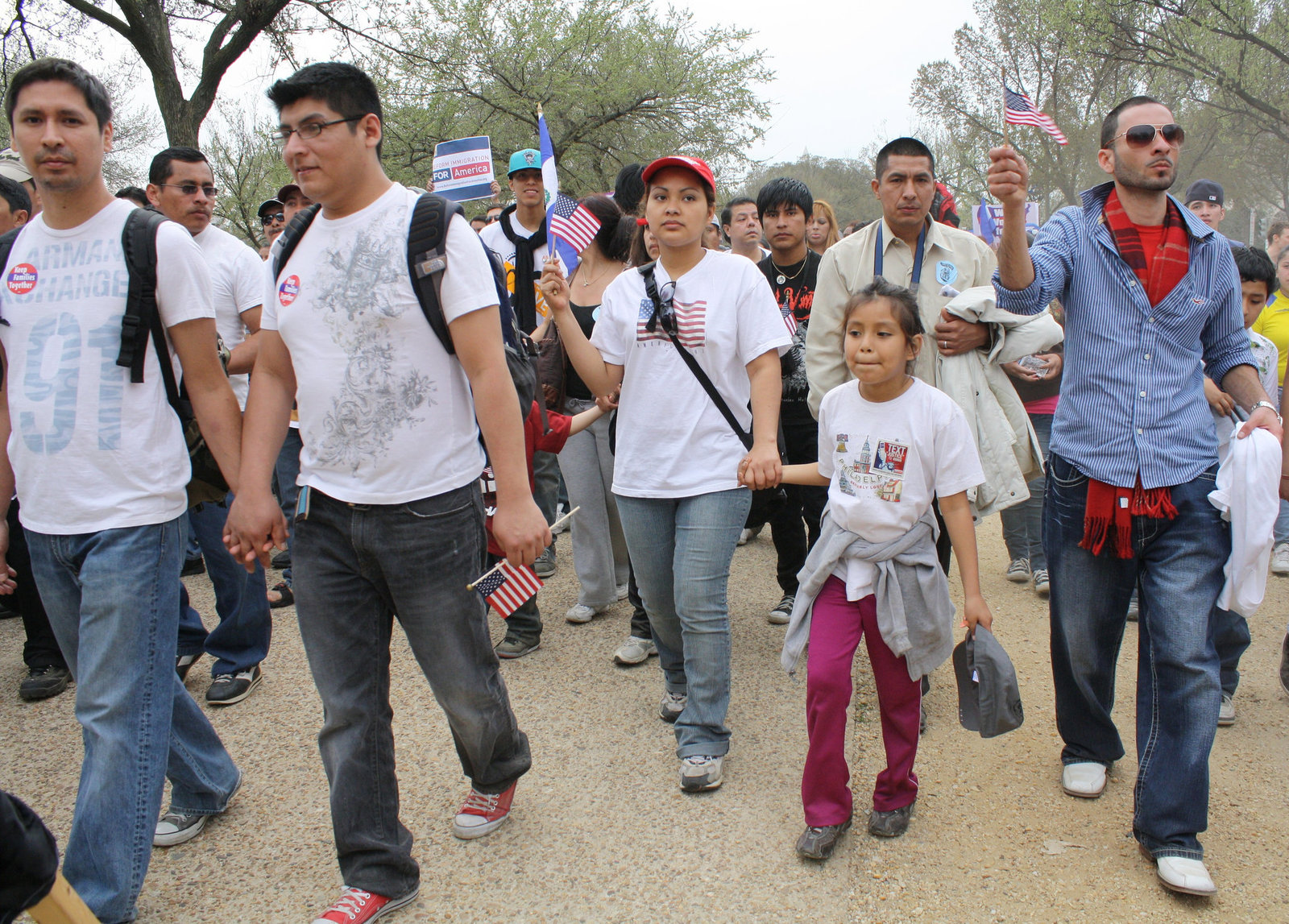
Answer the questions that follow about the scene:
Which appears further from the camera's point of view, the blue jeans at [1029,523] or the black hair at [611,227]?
the blue jeans at [1029,523]

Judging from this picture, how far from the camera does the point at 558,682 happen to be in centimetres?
441

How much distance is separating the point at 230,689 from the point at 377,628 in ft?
6.52

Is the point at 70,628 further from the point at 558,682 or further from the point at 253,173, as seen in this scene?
the point at 253,173

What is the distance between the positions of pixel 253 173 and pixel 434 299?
19.9m

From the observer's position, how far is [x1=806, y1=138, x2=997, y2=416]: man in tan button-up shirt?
148 inches

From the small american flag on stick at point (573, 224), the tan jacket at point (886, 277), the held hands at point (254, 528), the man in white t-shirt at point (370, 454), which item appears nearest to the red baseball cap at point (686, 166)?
the small american flag on stick at point (573, 224)

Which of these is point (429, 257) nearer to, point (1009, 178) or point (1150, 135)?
point (1009, 178)

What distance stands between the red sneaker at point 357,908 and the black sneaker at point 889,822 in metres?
1.47

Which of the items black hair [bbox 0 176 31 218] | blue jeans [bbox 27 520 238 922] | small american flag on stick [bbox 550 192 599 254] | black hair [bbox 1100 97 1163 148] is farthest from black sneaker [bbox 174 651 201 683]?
black hair [bbox 1100 97 1163 148]

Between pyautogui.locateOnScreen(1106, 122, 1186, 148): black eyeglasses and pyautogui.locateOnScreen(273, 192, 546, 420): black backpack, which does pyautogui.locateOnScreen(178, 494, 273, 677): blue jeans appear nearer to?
pyautogui.locateOnScreen(273, 192, 546, 420): black backpack

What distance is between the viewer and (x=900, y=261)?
387 cm

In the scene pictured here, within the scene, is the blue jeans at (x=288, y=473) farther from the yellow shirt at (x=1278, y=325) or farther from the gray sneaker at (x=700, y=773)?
the yellow shirt at (x=1278, y=325)

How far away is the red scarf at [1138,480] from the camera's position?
2928 millimetres

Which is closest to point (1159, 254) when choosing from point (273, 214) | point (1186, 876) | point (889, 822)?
point (1186, 876)
